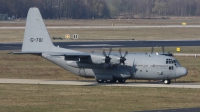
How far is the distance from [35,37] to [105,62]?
701cm

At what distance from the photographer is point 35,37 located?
4166 centimetres

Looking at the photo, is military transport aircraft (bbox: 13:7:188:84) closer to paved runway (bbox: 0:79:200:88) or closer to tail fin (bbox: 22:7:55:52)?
tail fin (bbox: 22:7:55:52)

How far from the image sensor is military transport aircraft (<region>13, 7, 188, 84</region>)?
39.1 m

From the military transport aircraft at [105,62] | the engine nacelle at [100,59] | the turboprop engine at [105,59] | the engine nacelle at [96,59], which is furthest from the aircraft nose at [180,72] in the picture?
the engine nacelle at [96,59]

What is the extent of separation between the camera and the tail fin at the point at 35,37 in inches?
1635

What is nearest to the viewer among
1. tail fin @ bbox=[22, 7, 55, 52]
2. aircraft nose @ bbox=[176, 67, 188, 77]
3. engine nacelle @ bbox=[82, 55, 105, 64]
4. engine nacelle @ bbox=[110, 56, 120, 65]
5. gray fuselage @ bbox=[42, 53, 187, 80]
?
aircraft nose @ bbox=[176, 67, 188, 77]

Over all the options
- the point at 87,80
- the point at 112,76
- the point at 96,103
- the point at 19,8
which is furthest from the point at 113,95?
the point at 19,8

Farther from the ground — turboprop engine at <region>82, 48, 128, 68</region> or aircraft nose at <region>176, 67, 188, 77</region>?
turboprop engine at <region>82, 48, 128, 68</region>

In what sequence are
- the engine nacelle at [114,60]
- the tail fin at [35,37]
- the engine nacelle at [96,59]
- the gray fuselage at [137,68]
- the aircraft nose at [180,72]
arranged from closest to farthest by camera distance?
the aircraft nose at [180,72] < the gray fuselage at [137,68] < the engine nacelle at [96,59] < the engine nacelle at [114,60] < the tail fin at [35,37]

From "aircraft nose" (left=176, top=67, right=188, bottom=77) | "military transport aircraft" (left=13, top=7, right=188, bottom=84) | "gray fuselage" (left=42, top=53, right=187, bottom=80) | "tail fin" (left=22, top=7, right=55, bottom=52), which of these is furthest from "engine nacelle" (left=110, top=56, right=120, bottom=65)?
"tail fin" (left=22, top=7, right=55, bottom=52)

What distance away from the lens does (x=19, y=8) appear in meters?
182

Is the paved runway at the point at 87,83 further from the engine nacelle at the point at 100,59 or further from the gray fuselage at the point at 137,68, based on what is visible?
the engine nacelle at the point at 100,59

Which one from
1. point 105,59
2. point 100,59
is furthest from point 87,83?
point 105,59

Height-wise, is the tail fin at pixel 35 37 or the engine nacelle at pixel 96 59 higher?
the tail fin at pixel 35 37
